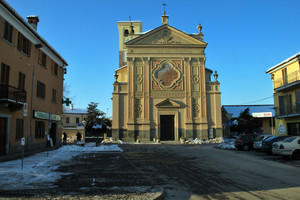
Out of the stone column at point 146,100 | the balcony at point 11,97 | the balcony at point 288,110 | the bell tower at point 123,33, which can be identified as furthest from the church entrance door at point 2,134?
the bell tower at point 123,33

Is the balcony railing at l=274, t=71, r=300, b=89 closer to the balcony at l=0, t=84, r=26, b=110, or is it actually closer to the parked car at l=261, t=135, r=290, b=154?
the parked car at l=261, t=135, r=290, b=154

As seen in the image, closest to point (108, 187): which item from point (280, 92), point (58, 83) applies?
point (58, 83)

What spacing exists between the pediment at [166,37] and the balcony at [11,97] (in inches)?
954

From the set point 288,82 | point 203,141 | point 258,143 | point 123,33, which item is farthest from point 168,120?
point 123,33

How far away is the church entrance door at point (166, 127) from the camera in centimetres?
3709

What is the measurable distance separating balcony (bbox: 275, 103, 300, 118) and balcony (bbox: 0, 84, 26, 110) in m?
24.4

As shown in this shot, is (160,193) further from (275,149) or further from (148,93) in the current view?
(148,93)

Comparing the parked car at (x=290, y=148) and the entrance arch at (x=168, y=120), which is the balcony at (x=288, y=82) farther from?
the entrance arch at (x=168, y=120)

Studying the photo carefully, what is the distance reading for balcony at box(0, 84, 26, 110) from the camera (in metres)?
14.5

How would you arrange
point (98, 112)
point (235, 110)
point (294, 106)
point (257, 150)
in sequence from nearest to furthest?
point (257, 150), point (294, 106), point (235, 110), point (98, 112)

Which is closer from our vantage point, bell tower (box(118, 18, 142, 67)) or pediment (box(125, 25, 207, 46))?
pediment (box(125, 25, 207, 46))

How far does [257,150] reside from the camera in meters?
20.5

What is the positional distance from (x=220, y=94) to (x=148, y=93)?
10940 mm

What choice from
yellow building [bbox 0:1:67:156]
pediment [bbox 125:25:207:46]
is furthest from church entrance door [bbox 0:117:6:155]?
pediment [bbox 125:25:207:46]
